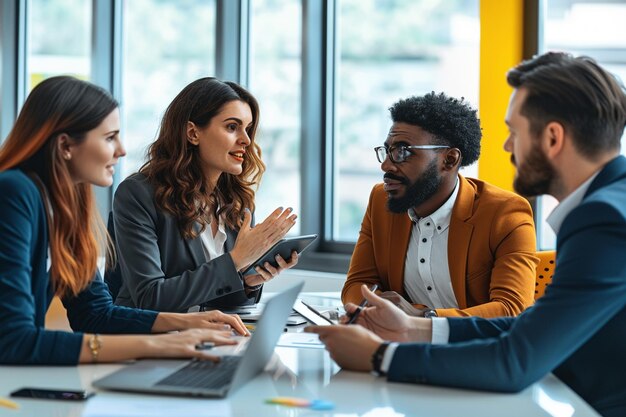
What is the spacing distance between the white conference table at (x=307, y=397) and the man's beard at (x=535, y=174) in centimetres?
43

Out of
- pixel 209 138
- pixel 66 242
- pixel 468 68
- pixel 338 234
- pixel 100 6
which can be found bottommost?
pixel 338 234

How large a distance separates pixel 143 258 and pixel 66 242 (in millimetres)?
700

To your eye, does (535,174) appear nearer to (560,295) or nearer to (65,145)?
(560,295)

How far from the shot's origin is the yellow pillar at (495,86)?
3.80 m

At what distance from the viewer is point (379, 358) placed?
171 centimetres

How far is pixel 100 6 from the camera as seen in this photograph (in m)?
5.88

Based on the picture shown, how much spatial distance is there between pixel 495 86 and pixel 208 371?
8.36ft

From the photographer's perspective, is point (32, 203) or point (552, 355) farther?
point (32, 203)

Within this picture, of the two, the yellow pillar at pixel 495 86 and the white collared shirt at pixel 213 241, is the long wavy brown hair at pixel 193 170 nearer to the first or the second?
the white collared shirt at pixel 213 241

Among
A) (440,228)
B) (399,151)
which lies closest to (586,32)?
(399,151)

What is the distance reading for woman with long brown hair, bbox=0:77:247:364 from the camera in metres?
1.77

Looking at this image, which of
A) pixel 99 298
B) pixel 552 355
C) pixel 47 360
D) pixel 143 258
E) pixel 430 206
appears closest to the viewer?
pixel 552 355

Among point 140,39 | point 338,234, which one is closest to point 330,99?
point 338,234

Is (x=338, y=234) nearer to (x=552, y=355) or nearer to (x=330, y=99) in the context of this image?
(x=330, y=99)
